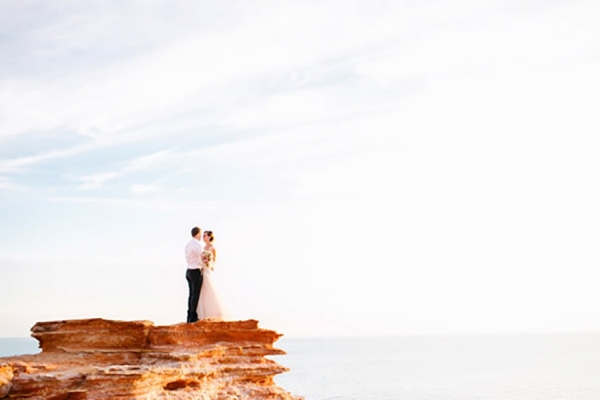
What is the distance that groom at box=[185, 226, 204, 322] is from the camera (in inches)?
960

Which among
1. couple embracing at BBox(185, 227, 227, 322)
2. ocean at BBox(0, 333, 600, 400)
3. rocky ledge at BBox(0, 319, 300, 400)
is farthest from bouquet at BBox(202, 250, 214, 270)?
ocean at BBox(0, 333, 600, 400)

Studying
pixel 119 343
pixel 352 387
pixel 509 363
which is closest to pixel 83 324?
pixel 119 343

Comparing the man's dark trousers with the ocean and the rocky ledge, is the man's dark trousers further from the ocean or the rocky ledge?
the ocean

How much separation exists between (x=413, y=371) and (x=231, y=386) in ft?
345

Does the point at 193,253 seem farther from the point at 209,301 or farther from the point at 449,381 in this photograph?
the point at 449,381

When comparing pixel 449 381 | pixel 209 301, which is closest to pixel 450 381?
pixel 449 381

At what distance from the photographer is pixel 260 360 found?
23594 millimetres

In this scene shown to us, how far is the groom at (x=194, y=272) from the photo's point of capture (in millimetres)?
24391

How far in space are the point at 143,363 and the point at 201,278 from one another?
3.71 meters

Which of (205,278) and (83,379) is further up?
(205,278)

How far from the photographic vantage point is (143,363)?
21828 millimetres

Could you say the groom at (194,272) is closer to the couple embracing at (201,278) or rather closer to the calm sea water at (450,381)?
the couple embracing at (201,278)

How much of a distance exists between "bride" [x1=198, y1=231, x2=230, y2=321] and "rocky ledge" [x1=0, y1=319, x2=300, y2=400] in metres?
1.07

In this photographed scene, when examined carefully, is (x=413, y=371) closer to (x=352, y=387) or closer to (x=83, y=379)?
(x=352, y=387)
